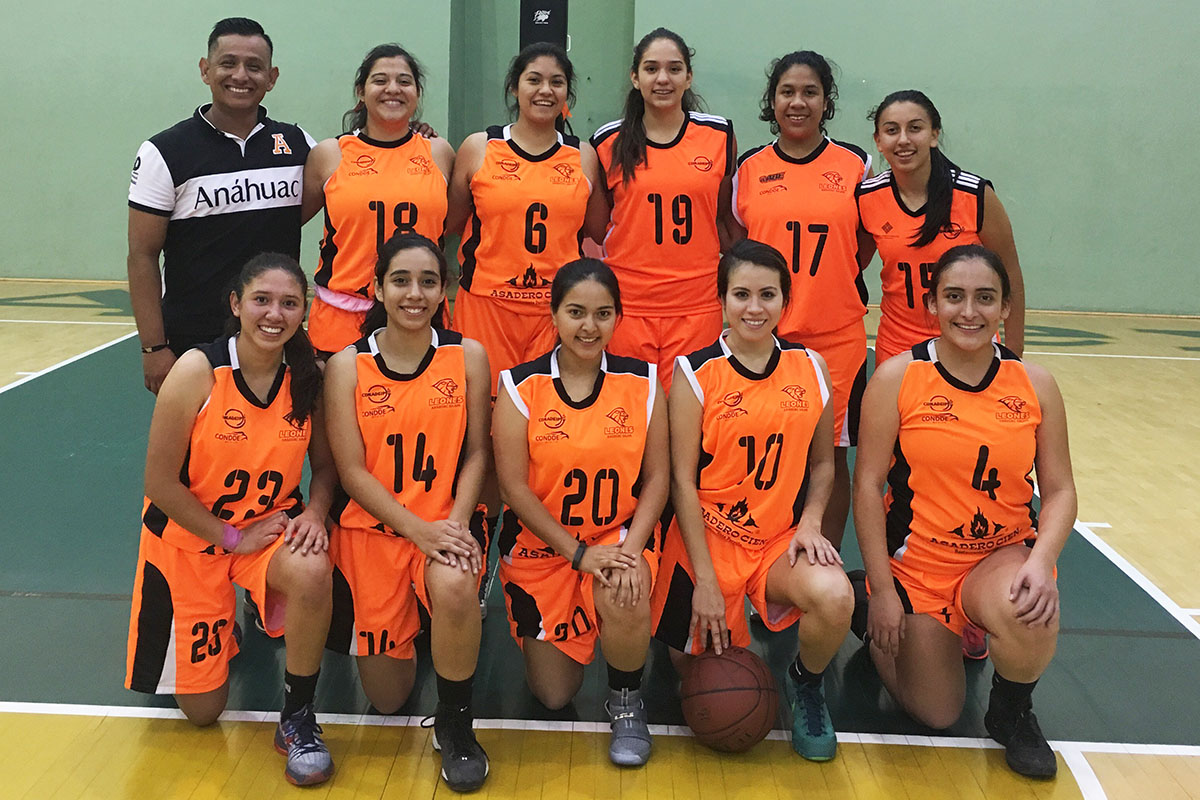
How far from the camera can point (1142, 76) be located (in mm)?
9570

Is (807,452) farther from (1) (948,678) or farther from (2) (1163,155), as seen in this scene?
(2) (1163,155)

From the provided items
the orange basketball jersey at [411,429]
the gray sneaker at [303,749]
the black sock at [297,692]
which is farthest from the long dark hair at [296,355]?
the gray sneaker at [303,749]

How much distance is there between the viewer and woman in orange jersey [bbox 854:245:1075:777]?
2.78 m

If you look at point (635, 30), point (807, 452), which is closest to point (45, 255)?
point (635, 30)

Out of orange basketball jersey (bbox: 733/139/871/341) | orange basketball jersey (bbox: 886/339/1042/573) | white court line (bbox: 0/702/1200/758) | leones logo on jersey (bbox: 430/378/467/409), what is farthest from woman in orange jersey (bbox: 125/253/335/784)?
orange basketball jersey (bbox: 886/339/1042/573)

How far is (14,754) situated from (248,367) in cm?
113

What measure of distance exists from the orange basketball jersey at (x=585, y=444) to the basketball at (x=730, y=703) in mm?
471

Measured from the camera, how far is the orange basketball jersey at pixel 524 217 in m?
3.34

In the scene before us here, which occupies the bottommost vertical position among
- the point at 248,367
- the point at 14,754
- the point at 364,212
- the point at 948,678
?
the point at 14,754

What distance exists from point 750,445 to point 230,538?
4.71 feet

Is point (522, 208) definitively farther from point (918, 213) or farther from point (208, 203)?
point (918, 213)

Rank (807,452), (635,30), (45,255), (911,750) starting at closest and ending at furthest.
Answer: (911,750) < (807,452) < (635,30) < (45,255)

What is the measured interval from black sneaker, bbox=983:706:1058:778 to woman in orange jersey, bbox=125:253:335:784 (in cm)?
180

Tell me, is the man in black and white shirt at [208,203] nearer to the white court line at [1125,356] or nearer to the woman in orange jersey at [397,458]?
the woman in orange jersey at [397,458]
